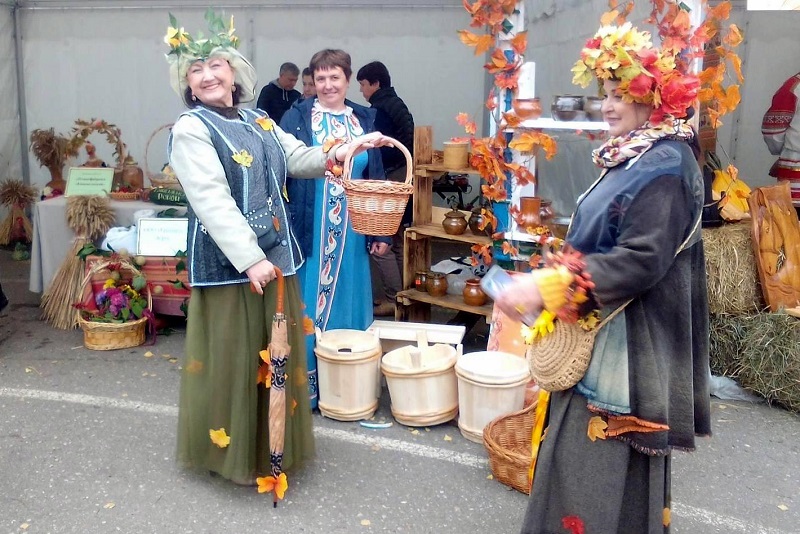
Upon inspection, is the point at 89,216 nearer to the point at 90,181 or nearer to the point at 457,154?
the point at 90,181

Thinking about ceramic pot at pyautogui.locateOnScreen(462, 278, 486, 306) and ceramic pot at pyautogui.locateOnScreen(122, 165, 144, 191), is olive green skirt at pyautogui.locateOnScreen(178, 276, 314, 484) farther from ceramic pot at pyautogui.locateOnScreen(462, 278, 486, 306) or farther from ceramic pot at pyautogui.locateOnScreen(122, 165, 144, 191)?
ceramic pot at pyautogui.locateOnScreen(122, 165, 144, 191)

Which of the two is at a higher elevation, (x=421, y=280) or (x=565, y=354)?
(x=565, y=354)

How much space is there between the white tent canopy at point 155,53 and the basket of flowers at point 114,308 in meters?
3.99

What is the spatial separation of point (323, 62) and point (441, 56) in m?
4.84

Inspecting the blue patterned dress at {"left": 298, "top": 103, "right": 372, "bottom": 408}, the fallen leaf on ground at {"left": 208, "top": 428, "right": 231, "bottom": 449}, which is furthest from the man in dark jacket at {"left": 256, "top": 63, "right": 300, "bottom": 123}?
the fallen leaf on ground at {"left": 208, "top": 428, "right": 231, "bottom": 449}

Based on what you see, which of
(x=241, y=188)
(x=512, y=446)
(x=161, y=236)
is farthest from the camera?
(x=161, y=236)

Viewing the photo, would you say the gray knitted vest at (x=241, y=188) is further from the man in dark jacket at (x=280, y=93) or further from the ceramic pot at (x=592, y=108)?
the man in dark jacket at (x=280, y=93)

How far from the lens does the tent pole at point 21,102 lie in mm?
8523

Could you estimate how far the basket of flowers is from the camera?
512cm

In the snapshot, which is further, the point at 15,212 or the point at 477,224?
the point at 15,212

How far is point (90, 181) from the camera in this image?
615cm

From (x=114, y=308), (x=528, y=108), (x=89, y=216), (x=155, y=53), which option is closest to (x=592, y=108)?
(x=528, y=108)

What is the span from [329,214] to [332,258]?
0.24 m

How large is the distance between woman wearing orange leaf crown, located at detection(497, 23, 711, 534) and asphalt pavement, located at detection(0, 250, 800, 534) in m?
0.94
